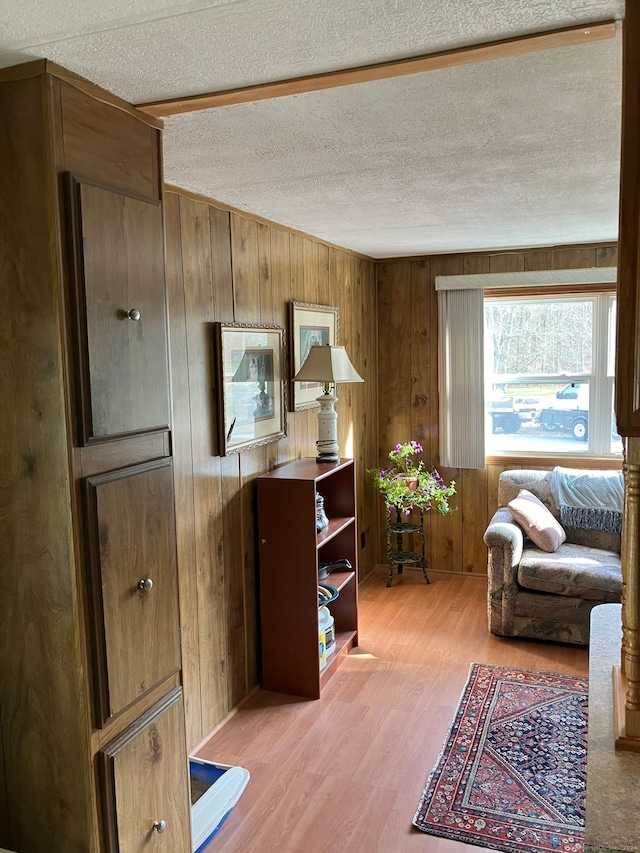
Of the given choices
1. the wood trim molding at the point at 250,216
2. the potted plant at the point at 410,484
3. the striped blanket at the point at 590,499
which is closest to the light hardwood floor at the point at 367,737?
the potted plant at the point at 410,484

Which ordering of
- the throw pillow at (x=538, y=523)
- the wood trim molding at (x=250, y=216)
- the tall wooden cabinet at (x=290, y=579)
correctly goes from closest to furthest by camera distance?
the wood trim molding at (x=250, y=216) < the tall wooden cabinet at (x=290, y=579) < the throw pillow at (x=538, y=523)

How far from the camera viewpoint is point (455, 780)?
2.79 m

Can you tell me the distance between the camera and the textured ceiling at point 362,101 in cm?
132

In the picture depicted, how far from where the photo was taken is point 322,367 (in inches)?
145

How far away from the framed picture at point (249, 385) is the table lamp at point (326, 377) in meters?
0.15

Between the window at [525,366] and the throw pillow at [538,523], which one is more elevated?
the window at [525,366]

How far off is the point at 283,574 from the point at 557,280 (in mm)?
2853

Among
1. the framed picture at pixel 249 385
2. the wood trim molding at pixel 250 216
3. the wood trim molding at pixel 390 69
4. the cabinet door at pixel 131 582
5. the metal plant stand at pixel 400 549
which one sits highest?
the wood trim molding at pixel 250 216

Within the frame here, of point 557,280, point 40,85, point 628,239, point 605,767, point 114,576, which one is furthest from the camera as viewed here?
point 557,280

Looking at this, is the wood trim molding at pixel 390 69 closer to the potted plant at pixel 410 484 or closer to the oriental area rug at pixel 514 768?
the oriental area rug at pixel 514 768

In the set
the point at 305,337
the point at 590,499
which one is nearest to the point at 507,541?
the point at 590,499

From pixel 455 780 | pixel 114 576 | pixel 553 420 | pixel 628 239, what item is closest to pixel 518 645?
pixel 455 780

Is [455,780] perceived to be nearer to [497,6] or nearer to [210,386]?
[210,386]

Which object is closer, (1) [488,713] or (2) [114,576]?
(2) [114,576]
